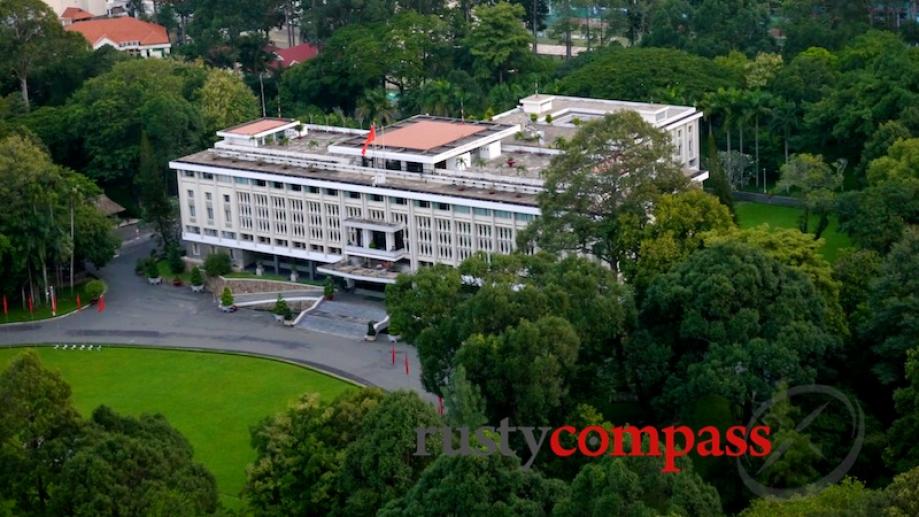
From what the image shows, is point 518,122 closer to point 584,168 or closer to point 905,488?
point 584,168

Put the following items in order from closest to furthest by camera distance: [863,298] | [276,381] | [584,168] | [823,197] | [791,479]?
[791,479], [863,298], [584,168], [276,381], [823,197]

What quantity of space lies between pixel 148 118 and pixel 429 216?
1916 cm

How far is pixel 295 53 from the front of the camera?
4026 inches

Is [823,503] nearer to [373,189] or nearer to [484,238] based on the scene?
[484,238]

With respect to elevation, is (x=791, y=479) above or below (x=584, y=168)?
below

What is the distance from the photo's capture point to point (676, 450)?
4034cm

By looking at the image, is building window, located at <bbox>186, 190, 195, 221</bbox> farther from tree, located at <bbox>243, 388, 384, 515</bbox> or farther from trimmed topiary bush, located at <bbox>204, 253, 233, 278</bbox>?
tree, located at <bbox>243, 388, 384, 515</bbox>

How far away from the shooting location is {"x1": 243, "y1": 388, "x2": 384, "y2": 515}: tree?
43750mm

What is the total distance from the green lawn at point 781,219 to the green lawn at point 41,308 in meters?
27.7

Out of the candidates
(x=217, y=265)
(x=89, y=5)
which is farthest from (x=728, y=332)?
(x=89, y=5)

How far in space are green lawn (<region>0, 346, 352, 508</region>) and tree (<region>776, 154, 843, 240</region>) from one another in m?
20.3

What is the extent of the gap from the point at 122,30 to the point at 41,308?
35.8m

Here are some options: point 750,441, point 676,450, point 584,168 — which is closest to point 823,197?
point 584,168

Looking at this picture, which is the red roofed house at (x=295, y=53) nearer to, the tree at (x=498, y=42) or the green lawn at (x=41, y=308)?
the tree at (x=498, y=42)
